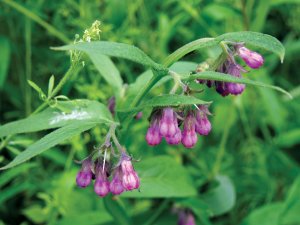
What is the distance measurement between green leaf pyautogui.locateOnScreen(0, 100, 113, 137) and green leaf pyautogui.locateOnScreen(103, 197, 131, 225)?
540 millimetres

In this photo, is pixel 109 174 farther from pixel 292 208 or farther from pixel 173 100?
pixel 292 208

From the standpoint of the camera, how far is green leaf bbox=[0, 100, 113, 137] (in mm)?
2365

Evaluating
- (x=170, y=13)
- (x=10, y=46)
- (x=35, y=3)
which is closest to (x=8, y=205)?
(x=10, y=46)

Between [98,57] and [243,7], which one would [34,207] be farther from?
[243,7]

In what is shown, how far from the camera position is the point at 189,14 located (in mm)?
3947

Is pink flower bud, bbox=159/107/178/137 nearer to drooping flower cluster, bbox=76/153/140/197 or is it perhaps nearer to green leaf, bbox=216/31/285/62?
drooping flower cluster, bbox=76/153/140/197

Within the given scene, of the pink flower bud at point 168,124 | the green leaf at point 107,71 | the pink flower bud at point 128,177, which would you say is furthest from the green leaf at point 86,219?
the pink flower bud at point 168,124

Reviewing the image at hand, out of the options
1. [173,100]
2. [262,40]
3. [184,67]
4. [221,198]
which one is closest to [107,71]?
[184,67]

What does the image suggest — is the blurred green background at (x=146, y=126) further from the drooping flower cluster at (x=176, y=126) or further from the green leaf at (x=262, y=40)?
the green leaf at (x=262, y=40)

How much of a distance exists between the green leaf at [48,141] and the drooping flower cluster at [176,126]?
9.9 inches

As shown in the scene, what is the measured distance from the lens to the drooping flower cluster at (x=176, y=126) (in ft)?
7.09

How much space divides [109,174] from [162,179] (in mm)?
771

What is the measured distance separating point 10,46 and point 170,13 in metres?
1.41

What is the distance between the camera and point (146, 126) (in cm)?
365
